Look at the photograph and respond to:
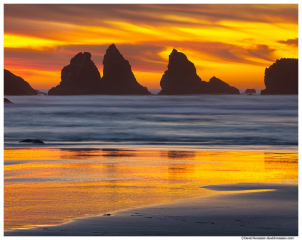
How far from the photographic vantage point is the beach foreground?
6758 mm

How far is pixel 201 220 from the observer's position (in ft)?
24.2

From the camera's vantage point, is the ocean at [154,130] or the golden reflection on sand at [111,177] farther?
the ocean at [154,130]

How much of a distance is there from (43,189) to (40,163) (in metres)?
Answer: 4.16

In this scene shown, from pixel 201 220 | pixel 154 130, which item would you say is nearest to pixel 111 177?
pixel 201 220

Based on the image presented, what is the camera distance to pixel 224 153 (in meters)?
17.0

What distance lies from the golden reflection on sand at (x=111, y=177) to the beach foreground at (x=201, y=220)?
14.0 inches

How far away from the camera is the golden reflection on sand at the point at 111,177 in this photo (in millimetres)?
8148

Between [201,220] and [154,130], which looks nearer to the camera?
[201,220]

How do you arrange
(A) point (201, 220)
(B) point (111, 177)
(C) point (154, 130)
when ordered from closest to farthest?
(A) point (201, 220)
(B) point (111, 177)
(C) point (154, 130)

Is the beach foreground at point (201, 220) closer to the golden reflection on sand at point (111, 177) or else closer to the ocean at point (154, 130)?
the golden reflection on sand at point (111, 177)

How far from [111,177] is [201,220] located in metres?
4.11

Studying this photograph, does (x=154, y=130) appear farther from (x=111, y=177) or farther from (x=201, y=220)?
(x=201, y=220)

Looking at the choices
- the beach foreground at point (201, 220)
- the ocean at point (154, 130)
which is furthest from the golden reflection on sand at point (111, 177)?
the ocean at point (154, 130)

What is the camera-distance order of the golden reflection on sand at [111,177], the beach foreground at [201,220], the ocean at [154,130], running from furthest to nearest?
1. the ocean at [154,130]
2. the golden reflection on sand at [111,177]
3. the beach foreground at [201,220]
